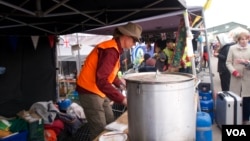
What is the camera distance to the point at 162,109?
4.11ft

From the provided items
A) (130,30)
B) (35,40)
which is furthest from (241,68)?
(35,40)

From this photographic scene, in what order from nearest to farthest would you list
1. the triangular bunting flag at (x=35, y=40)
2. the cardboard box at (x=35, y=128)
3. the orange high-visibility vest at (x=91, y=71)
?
the orange high-visibility vest at (x=91, y=71)
the cardboard box at (x=35, y=128)
the triangular bunting flag at (x=35, y=40)

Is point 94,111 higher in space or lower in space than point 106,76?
lower

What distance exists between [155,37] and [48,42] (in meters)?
5.50

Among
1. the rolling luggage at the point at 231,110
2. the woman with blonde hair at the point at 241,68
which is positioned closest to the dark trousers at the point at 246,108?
the woman with blonde hair at the point at 241,68

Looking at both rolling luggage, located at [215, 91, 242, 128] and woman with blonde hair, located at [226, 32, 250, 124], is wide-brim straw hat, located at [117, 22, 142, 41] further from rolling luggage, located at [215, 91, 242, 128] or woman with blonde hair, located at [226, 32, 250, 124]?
woman with blonde hair, located at [226, 32, 250, 124]

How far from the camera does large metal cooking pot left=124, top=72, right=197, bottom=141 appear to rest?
125 cm

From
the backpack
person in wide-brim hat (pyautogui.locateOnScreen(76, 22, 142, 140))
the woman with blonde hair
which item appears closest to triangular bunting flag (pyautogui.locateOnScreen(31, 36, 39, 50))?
the backpack

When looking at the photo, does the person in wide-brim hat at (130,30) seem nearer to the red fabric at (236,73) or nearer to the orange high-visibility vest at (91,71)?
the orange high-visibility vest at (91,71)

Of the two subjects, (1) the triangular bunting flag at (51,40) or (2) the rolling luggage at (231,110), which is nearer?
(2) the rolling luggage at (231,110)

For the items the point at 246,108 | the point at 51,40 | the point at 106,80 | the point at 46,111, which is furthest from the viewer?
the point at 51,40

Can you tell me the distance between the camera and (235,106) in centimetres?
383

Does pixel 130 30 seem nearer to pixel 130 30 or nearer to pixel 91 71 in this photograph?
pixel 130 30

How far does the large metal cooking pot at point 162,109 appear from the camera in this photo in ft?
4.10
